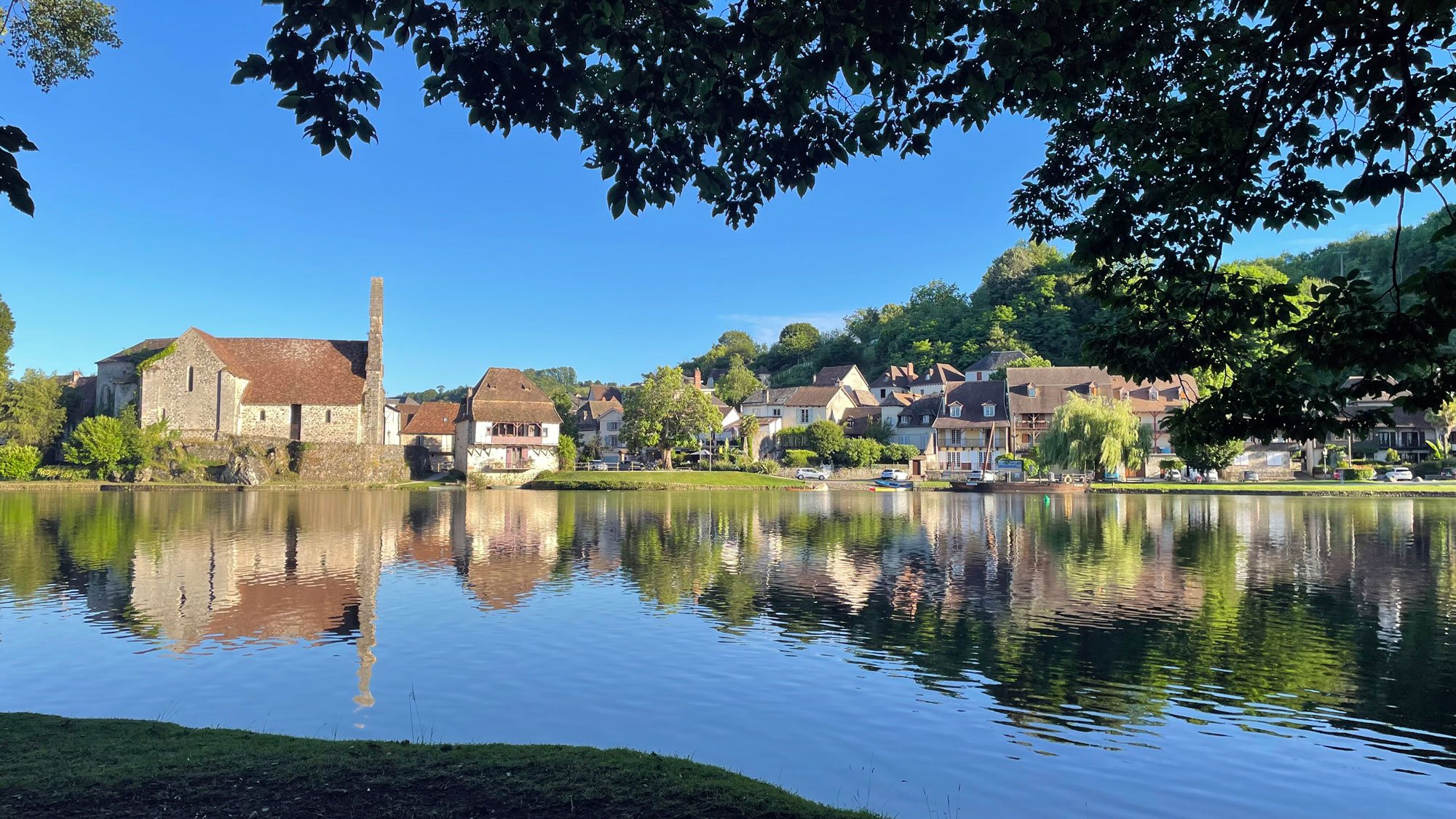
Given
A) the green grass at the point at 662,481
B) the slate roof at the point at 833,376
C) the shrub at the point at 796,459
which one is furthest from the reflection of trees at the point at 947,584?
the slate roof at the point at 833,376

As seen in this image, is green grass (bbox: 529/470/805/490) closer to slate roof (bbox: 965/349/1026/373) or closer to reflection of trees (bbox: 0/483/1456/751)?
reflection of trees (bbox: 0/483/1456/751)

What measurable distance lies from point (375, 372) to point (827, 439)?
40.8m

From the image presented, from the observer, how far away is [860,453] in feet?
273

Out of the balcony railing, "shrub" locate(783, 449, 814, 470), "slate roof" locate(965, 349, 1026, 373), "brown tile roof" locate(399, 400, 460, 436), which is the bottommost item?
"shrub" locate(783, 449, 814, 470)

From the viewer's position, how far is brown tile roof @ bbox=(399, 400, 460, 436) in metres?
91.1

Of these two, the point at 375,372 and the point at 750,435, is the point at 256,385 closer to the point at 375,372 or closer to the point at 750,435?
the point at 375,372

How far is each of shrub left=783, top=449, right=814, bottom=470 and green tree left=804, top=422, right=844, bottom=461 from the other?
1.35 meters

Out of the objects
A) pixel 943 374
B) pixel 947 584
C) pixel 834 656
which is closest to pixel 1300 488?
pixel 943 374

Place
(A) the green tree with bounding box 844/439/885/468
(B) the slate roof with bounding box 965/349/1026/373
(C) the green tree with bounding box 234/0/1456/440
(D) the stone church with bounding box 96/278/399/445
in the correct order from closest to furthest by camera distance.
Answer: (C) the green tree with bounding box 234/0/1456/440 < (D) the stone church with bounding box 96/278/399/445 < (A) the green tree with bounding box 844/439/885/468 < (B) the slate roof with bounding box 965/349/1026/373

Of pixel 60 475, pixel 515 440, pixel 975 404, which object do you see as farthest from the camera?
pixel 975 404

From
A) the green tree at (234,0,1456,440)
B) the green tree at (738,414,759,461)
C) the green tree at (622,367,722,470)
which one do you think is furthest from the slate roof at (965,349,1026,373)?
the green tree at (234,0,1456,440)

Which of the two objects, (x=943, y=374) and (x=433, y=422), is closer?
(x=433, y=422)

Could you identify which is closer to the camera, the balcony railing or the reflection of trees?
the reflection of trees

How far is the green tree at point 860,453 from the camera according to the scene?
273 feet
